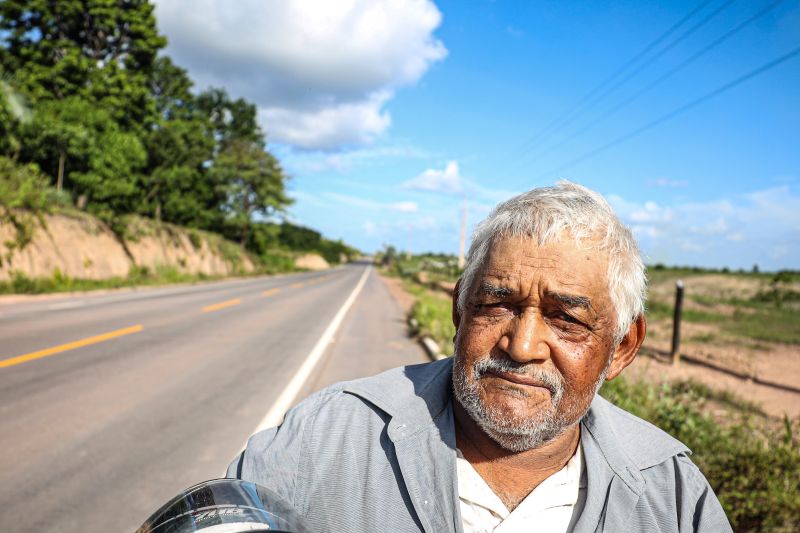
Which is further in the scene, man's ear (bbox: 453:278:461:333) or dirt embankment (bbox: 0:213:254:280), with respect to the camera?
dirt embankment (bbox: 0:213:254:280)

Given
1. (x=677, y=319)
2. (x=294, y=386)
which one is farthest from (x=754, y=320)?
(x=294, y=386)

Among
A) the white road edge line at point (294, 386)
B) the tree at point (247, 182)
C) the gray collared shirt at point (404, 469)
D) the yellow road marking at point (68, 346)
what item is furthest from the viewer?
the tree at point (247, 182)

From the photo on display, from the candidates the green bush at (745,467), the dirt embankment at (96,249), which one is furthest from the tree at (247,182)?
the green bush at (745,467)

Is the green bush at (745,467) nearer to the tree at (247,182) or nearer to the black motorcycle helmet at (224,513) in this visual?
the black motorcycle helmet at (224,513)

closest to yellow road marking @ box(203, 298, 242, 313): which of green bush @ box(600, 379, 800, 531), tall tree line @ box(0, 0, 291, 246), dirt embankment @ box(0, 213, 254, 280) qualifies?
dirt embankment @ box(0, 213, 254, 280)

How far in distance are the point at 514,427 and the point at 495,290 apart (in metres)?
0.41

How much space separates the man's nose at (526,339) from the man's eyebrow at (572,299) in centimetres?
7

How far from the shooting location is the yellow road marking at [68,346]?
7.16m

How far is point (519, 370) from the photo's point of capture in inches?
62.4

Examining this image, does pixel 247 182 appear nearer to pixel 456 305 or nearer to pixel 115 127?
pixel 115 127

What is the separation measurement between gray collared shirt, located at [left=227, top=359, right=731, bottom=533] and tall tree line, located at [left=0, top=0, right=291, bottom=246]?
21851 mm

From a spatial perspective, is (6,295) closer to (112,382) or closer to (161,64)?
(112,382)

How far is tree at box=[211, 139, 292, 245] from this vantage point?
144ft

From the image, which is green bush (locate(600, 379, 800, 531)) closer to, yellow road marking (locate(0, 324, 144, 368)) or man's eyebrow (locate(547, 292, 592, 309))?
man's eyebrow (locate(547, 292, 592, 309))
